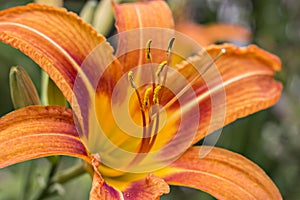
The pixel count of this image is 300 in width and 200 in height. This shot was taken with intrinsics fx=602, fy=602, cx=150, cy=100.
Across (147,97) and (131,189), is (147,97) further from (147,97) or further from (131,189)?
(131,189)

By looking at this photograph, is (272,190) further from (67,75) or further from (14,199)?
(14,199)

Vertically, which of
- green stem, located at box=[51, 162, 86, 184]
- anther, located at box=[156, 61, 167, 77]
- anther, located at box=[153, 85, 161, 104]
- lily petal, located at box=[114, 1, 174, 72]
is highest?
lily petal, located at box=[114, 1, 174, 72]

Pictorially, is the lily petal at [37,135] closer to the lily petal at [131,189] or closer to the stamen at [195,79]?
the lily petal at [131,189]

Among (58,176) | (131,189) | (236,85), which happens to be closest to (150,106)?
(131,189)

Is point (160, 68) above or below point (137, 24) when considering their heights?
below

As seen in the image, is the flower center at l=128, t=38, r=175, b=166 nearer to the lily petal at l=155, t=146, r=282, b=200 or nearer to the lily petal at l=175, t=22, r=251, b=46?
the lily petal at l=155, t=146, r=282, b=200

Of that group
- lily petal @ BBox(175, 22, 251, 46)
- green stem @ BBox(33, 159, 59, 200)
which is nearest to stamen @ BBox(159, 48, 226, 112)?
green stem @ BBox(33, 159, 59, 200)
